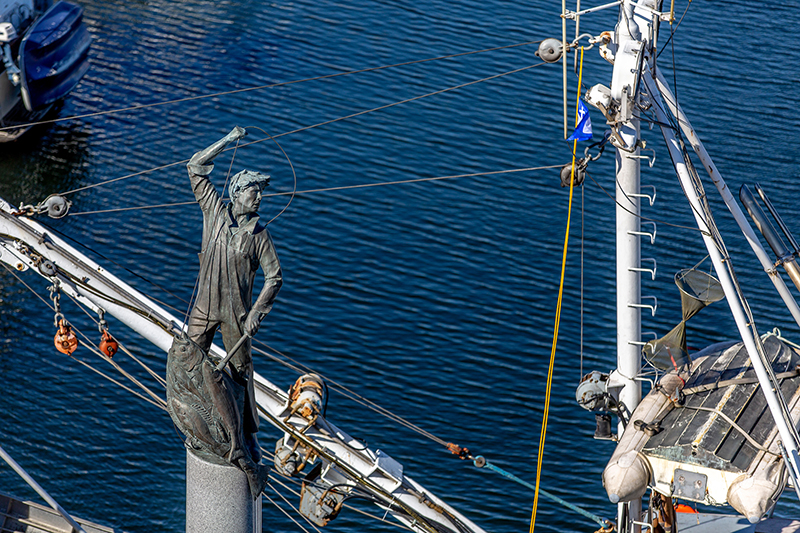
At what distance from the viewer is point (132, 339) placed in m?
34.7

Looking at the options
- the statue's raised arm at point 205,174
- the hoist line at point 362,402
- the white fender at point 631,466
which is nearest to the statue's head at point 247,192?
the statue's raised arm at point 205,174

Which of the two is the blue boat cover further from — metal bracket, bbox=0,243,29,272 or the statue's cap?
the statue's cap

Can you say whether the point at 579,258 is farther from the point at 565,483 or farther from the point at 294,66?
the point at 294,66

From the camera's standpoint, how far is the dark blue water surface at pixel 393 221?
31016mm

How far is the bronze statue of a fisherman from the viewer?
1496 centimetres

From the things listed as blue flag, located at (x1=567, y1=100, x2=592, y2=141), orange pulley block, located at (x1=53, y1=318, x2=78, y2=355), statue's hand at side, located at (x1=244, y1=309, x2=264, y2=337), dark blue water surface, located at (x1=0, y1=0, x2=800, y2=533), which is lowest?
statue's hand at side, located at (x1=244, y1=309, x2=264, y2=337)

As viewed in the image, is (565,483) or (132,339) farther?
(132,339)

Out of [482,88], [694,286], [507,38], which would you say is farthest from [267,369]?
[507,38]

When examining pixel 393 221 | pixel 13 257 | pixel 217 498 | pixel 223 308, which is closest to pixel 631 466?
pixel 217 498

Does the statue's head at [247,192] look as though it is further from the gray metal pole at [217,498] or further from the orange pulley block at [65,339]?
the orange pulley block at [65,339]

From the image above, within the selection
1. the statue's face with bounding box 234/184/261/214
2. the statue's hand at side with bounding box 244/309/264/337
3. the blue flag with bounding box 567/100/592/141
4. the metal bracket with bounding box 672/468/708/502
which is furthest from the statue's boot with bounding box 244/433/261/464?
the blue flag with bounding box 567/100/592/141

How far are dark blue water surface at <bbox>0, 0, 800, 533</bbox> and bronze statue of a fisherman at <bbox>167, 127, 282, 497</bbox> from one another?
13.8 meters

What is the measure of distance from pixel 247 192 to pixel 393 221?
1027 inches

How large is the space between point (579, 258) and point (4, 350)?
72.6 ft
